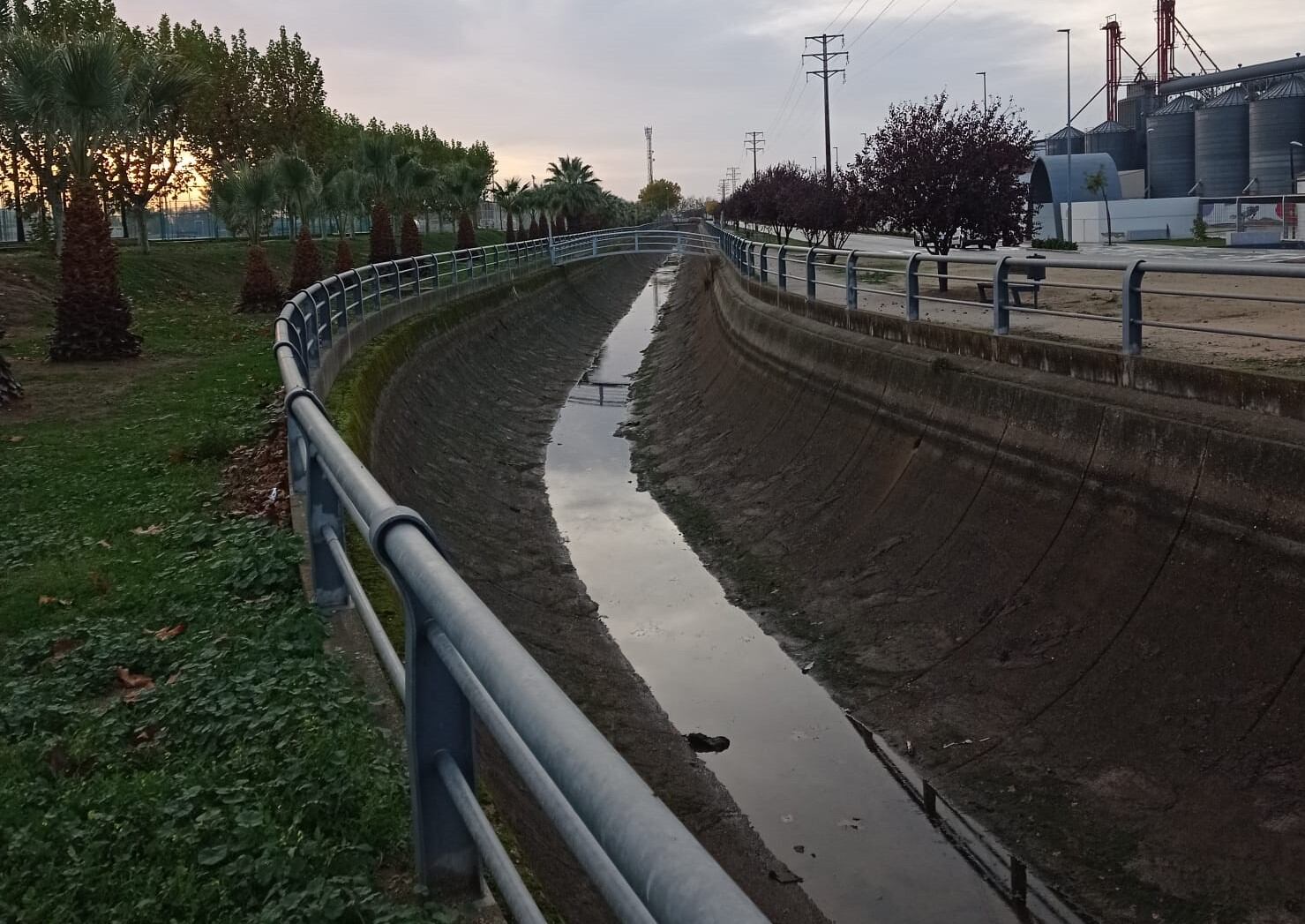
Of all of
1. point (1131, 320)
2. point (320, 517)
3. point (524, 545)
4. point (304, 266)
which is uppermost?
point (304, 266)

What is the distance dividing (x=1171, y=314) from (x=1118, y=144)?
83.1 meters

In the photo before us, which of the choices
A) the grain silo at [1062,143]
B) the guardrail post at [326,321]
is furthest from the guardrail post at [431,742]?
the grain silo at [1062,143]

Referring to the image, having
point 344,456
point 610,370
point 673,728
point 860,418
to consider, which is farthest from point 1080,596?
point 610,370

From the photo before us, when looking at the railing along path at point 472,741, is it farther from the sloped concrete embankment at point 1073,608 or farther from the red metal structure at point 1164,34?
the red metal structure at point 1164,34

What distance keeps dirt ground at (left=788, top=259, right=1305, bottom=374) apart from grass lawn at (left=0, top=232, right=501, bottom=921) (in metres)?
5.93

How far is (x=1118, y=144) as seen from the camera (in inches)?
3637

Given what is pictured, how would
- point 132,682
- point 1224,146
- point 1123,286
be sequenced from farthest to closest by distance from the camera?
1. point 1224,146
2. point 1123,286
3. point 132,682

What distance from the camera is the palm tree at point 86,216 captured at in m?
18.2

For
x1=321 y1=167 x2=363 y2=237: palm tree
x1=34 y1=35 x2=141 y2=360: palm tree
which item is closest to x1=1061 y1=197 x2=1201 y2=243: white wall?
x1=321 y1=167 x2=363 y2=237: palm tree

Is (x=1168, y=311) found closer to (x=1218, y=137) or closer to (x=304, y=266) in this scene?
(x=304, y=266)

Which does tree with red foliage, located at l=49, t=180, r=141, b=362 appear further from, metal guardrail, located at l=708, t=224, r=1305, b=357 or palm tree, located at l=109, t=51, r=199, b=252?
metal guardrail, located at l=708, t=224, r=1305, b=357

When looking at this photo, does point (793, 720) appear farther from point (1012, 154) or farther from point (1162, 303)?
point (1012, 154)

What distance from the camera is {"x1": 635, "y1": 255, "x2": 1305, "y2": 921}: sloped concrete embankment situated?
7.40m

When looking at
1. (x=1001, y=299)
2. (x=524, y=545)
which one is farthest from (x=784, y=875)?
(x=524, y=545)
